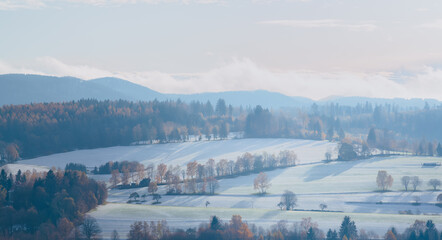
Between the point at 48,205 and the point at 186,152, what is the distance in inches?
2085

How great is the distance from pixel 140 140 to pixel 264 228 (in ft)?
244

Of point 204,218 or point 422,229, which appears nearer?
point 422,229

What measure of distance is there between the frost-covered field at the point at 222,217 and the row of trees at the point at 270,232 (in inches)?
63.9

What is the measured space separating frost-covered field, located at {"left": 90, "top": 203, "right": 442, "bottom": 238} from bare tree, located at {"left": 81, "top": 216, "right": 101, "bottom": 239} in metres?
0.81

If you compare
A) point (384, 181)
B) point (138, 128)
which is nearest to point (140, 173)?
point (384, 181)

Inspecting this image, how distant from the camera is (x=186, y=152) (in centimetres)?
10256

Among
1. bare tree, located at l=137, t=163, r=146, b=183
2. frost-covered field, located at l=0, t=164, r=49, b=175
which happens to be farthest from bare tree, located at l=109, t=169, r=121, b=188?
frost-covered field, located at l=0, t=164, r=49, b=175

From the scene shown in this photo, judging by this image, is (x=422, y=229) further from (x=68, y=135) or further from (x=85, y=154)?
(x=68, y=135)

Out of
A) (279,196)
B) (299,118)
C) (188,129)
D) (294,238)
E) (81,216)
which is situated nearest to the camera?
(294,238)

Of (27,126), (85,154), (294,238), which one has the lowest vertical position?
(294,238)

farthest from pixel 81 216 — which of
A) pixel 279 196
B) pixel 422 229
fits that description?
pixel 422 229

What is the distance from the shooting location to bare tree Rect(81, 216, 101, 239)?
4422 cm

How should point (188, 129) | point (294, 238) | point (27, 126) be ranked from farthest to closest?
point (188, 129)
point (27, 126)
point (294, 238)

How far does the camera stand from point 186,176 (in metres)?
77.2
